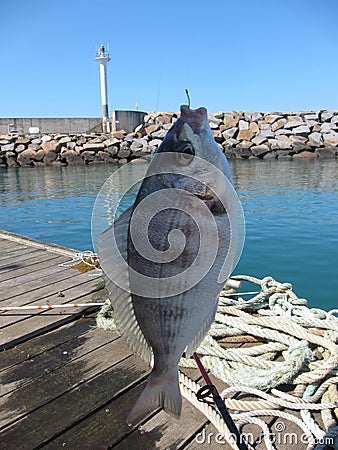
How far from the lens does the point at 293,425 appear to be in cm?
275

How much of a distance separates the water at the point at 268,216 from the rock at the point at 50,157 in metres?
8.76

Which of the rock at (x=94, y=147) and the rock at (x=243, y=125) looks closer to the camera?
the rock at (x=94, y=147)

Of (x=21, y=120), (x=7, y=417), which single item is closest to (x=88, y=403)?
(x=7, y=417)

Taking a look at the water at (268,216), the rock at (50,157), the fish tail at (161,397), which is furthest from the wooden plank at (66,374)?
the rock at (50,157)

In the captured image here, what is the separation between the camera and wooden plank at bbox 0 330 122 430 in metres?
2.94

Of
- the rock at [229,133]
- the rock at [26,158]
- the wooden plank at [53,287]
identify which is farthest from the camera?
the rock at [229,133]

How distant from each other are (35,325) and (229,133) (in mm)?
39118

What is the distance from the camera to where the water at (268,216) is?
9188mm

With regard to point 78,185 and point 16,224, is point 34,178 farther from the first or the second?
point 16,224

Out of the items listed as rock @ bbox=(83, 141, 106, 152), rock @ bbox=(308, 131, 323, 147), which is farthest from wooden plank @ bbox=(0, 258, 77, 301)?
rock @ bbox=(308, 131, 323, 147)

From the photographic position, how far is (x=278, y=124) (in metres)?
41.6

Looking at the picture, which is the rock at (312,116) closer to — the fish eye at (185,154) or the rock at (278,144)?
the rock at (278,144)

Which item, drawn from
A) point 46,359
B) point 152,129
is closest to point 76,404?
point 46,359

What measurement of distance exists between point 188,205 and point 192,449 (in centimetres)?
171
